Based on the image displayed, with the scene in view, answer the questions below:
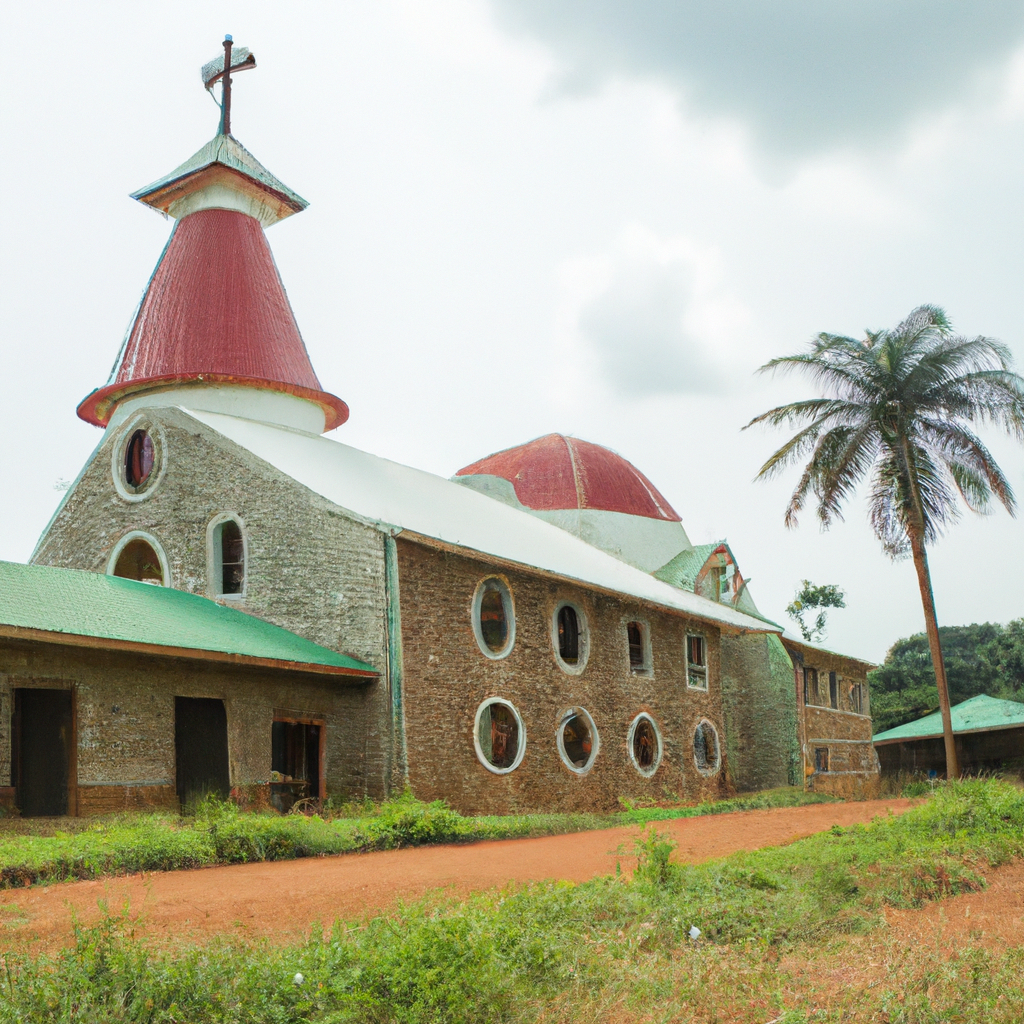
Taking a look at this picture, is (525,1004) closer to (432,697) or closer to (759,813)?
(432,697)

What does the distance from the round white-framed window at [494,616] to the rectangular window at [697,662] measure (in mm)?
6316

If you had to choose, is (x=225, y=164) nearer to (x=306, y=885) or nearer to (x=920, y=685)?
(x=306, y=885)

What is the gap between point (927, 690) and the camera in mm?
42250

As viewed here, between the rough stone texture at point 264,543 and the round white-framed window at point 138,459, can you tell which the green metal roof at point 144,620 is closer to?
the rough stone texture at point 264,543

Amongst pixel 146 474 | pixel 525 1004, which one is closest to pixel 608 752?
pixel 146 474

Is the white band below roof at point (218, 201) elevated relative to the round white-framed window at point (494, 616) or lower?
elevated

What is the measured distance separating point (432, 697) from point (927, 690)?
32065 mm

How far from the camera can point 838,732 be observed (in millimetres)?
27797

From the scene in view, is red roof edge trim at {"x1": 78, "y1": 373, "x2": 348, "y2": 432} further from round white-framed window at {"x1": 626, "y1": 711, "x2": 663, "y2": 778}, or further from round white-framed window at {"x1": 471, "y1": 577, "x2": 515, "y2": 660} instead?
round white-framed window at {"x1": 626, "y1": 711, "x2": 663, "y2": 778}

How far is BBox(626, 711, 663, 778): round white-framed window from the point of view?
64.6ft

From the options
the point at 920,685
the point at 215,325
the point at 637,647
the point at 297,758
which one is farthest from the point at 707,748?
the point at 920,685

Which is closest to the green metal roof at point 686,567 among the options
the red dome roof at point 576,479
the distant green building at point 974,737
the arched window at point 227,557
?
the red dome roof at point 576,479

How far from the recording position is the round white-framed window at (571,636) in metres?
18.2

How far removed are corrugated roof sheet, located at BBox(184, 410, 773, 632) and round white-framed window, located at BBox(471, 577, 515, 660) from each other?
1.67 ft
